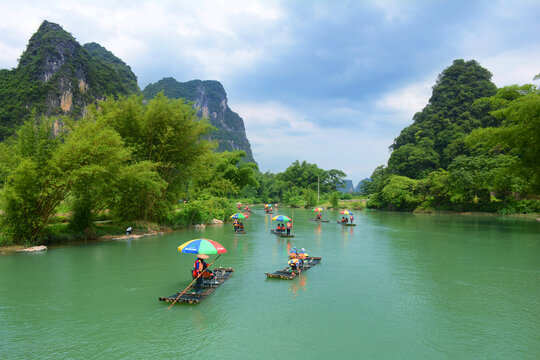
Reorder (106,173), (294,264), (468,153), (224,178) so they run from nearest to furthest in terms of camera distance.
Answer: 1. (294,264)
2. (106,173)
3. (224,178)
4. (468,153)

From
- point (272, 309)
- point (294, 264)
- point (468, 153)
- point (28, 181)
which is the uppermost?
point (468, 153)

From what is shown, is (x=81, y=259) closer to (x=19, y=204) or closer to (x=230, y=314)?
(x=19, y=204)

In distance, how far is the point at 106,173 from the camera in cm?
2247

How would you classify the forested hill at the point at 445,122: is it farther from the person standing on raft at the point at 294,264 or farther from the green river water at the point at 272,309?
the person standing on raft at the point at 294,264

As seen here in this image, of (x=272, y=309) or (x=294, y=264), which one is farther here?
(x=294, y=264)

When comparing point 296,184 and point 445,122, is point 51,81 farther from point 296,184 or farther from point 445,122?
point 445,122

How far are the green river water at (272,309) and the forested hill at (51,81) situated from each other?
274 ft

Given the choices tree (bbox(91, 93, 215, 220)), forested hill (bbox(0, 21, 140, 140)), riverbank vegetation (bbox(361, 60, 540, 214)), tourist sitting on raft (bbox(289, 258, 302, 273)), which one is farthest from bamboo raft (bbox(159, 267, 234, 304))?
forested hill (bbox(0, 21, 140, 140))

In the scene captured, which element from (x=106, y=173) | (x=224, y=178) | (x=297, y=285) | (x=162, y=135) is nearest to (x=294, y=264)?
(x=297, y=285)

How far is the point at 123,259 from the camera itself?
19.3m

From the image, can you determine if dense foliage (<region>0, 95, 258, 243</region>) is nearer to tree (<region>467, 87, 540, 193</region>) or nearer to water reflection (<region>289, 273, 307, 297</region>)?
water reflection (<region>289, 273, 307, 297</region>)

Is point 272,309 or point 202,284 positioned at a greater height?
point 202,284

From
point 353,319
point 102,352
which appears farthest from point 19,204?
point 353,319

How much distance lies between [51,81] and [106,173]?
94.9m
